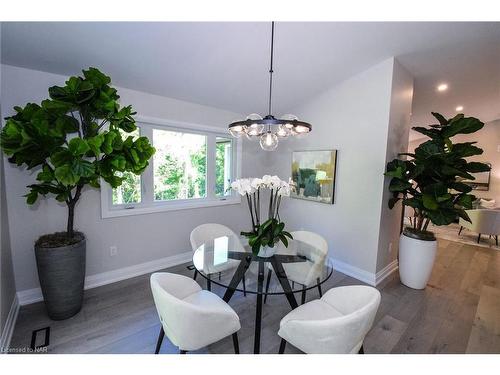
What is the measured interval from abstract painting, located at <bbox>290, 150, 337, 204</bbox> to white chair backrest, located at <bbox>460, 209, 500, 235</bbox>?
328 cm

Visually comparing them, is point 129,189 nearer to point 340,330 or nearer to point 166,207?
point 166,207

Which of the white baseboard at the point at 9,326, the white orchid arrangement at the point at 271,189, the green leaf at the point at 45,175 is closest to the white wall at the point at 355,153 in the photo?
the white orchid arrangement at the point at 271,189

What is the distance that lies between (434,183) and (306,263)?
1.82 meters

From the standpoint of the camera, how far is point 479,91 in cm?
365

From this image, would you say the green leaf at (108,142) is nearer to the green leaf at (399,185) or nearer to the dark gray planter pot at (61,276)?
the dark gray planter pot at (61,276)

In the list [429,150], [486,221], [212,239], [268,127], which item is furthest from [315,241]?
[486,221]

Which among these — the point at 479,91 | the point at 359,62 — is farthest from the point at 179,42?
the point at 479,91

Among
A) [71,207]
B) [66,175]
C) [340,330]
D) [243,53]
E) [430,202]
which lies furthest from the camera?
[430,202]

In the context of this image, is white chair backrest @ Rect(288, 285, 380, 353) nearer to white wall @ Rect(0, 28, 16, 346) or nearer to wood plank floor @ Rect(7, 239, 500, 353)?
wood plank floor @ Rect(7, 239, 500, 353)

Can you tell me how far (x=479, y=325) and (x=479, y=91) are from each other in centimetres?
373

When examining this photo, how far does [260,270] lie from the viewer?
1.77 meters

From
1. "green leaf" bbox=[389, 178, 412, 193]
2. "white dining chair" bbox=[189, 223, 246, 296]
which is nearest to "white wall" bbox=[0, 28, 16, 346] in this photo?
"white dining chair" bbox=[189, 223, 246, 296]

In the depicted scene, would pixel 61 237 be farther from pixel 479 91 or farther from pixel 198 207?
pixel 479 91
